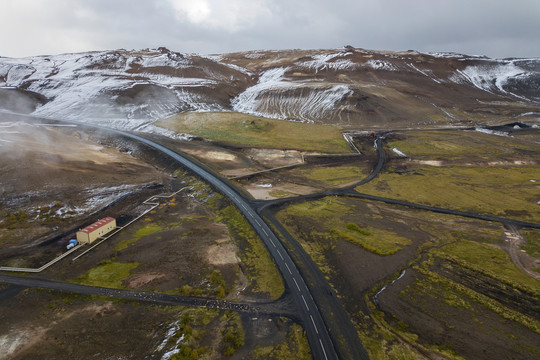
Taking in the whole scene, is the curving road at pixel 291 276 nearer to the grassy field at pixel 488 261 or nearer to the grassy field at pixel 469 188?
the grassy field at pixel 488 261

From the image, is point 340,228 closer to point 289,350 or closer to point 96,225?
point 289,350

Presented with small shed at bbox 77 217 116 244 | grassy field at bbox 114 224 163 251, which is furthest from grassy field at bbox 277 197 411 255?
small shed at bbox 77 217 116 244

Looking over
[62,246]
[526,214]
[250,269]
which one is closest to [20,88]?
[62,246]

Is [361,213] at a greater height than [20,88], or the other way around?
[20,88]

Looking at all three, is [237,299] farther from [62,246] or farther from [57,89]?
[57,89]

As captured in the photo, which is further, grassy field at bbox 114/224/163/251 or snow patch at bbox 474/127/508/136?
snow patch at bbox 474/127/508/136

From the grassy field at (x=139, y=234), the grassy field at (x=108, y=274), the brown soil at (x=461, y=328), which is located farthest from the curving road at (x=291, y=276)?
the grassy field at (x=108, y=274)

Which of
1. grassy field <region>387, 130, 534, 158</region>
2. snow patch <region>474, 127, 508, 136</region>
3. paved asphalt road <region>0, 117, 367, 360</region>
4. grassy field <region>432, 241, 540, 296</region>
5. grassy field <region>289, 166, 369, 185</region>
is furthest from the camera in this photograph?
snow patch <region>474, 127, 508, 136</region>

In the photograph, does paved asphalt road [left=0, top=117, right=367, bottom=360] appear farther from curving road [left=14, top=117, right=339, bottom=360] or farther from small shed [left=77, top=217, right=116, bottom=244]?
small shed [left=77, top=217, right=116, bottom=244]

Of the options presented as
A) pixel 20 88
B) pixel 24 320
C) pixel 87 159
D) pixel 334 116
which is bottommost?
pixel 24 320
